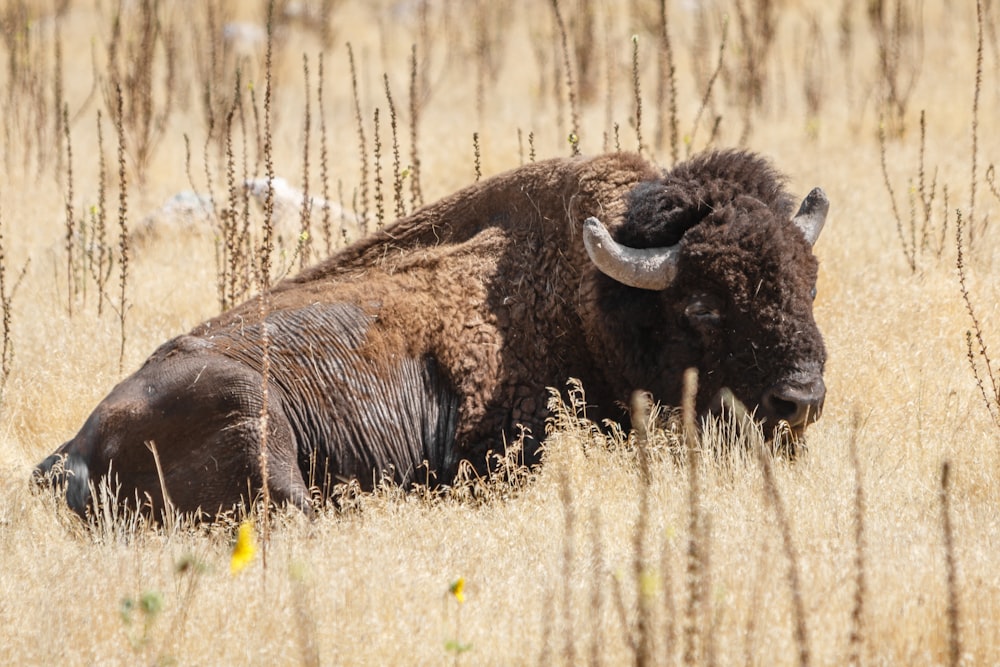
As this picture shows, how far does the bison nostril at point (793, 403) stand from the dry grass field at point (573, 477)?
0.21 meters

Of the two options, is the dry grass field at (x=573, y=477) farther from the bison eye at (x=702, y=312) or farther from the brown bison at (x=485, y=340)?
the bison eye at (x=702, y=312)

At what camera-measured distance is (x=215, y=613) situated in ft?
12.3

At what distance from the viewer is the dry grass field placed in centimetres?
346

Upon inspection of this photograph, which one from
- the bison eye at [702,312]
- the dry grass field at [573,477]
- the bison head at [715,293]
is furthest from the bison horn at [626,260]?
the dry grass field at [573,477]

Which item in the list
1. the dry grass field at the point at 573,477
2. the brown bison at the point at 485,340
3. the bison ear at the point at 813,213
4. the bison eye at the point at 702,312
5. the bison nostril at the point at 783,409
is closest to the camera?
the dry grass field at the point at 573,477

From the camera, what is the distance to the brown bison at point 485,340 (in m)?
5.11

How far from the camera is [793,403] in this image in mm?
5191

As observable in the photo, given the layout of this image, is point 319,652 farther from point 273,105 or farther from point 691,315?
point 273,105

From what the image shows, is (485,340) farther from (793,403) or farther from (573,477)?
(793,403)

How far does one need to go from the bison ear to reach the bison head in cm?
3

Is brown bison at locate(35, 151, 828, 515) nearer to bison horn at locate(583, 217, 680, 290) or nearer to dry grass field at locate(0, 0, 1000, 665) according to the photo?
bison horn at locate(583, 217, 680, 290)

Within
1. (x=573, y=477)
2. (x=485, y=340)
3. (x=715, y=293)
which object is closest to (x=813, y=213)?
(x=715, y=293)

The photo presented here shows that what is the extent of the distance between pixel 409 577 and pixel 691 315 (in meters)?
2.03

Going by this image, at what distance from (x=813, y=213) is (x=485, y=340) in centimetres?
171
